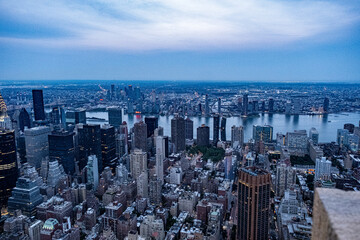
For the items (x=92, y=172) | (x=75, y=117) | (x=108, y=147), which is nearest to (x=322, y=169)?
(x=92, y=172)

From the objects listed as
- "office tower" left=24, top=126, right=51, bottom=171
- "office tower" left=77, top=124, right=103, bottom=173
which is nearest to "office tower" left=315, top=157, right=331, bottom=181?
"office tower" left=77, top=124, right=103, bottom=173

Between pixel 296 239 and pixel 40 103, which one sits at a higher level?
pixel 40 103

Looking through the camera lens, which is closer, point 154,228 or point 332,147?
point 154,228

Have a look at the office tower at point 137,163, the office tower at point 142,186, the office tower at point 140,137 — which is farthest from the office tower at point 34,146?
the office tower at point 142,186

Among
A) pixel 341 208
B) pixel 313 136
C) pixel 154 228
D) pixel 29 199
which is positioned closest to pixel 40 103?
pixel 29 199

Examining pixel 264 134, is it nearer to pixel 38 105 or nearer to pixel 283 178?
pixel 283 178

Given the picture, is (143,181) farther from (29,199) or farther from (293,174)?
(293,174)
